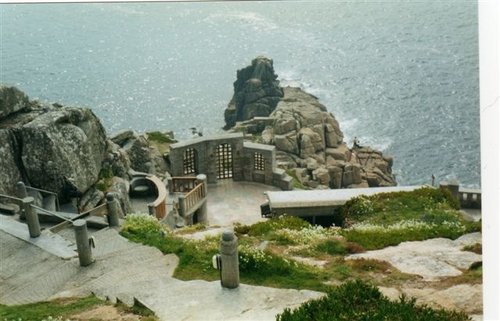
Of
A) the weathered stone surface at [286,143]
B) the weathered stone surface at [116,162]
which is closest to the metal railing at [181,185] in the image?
the weathered stone surface at [116,162]

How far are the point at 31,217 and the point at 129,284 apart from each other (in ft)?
19.6

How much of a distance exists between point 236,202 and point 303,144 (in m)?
21.5

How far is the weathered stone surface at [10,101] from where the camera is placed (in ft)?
77.7

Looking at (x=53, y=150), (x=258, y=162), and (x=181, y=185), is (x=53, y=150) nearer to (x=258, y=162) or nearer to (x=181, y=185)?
(x=181, y=185)

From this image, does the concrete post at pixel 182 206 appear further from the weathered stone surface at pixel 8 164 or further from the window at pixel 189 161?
the weathered stone surface at pixel 8 164

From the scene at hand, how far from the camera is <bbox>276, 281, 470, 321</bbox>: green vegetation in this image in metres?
10.7

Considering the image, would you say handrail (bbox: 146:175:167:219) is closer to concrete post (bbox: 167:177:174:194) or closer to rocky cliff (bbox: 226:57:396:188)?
concrete post (bbox: 167:177:174:194)

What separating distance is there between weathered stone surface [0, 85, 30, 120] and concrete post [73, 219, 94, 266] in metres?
9.15

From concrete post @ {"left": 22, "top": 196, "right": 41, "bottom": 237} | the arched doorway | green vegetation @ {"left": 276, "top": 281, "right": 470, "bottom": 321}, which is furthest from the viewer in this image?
the arched doorway

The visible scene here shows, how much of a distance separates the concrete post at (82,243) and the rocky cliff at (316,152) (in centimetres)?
2867

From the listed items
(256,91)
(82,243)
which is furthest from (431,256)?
(256,91)

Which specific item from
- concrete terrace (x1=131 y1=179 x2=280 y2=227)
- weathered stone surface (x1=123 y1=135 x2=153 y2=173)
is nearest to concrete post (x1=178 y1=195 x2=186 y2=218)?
concrete terrace (x1=131 y1=179 x2=280 y2=227)

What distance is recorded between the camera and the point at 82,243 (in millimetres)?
17500

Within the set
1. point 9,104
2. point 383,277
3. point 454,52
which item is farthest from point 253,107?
point 383,277
